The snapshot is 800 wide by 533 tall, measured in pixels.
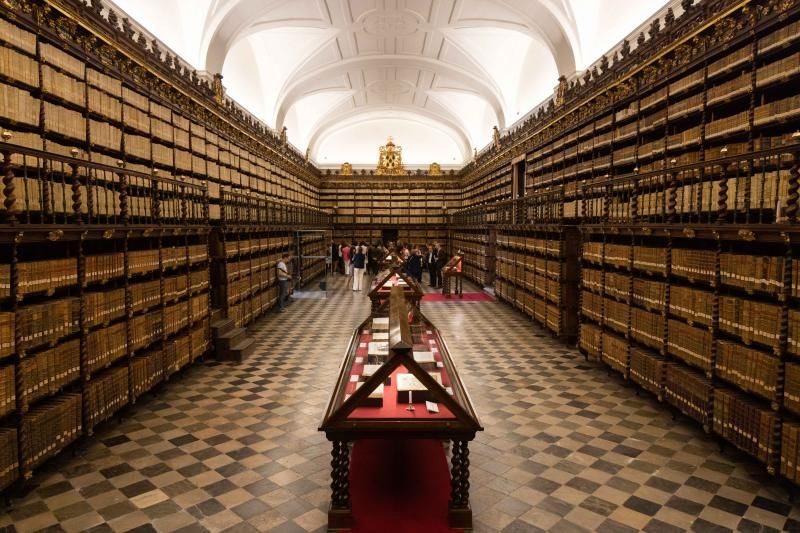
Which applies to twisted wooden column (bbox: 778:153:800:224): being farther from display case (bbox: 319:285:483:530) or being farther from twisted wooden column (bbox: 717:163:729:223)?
display case (bbox: 319:285:483:530)

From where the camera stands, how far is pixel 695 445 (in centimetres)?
416

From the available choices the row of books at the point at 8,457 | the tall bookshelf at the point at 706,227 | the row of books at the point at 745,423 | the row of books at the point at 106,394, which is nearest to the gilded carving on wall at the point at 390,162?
the tall bookshelf at the point at 706,227

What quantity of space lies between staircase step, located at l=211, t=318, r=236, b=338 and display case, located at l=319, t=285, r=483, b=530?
4.16 metres

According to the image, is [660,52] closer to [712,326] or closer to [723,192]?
[723,192]

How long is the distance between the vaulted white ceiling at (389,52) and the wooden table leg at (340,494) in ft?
27.1

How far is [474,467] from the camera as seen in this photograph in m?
3.77

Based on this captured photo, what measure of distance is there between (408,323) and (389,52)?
14781mm

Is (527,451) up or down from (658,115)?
down

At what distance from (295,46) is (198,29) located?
16.7ft

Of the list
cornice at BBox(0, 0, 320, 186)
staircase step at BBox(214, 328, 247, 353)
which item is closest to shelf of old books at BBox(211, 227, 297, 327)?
staircase step at BBox(214, 328, 247, 353)

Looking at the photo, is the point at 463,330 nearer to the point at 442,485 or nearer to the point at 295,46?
the point at 442,485

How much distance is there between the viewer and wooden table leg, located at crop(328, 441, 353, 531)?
290cm

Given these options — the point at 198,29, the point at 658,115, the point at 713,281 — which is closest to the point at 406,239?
the point at 198,29

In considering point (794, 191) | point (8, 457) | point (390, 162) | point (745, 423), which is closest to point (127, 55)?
point (8, 457)
